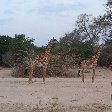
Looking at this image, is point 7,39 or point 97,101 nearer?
point 97,101

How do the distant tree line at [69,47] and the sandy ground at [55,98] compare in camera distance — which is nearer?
the sandy ground at [55,98]

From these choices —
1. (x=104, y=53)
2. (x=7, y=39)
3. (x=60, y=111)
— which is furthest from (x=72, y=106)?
(x=7, y=39)

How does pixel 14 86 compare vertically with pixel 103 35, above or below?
below

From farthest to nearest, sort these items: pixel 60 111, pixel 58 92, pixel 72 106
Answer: pixel 58 92
pixel 72 106
pixel 60 111

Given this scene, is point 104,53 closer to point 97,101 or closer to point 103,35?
point 103,35

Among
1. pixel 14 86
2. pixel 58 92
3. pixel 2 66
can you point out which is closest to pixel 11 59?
pixel 2 66

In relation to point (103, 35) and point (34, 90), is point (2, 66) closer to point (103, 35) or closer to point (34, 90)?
point (103, 35)

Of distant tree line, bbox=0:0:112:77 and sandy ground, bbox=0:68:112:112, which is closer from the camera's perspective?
sandy ground, bbox=0:68:112:112

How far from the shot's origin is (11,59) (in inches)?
1139

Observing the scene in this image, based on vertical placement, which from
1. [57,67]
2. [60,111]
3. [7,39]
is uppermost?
[7,39]

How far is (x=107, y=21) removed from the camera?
39281mm

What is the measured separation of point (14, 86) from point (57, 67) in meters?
6.56

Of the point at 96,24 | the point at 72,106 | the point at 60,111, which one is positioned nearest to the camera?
the point at 60,111

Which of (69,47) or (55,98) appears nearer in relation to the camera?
(55,98)
